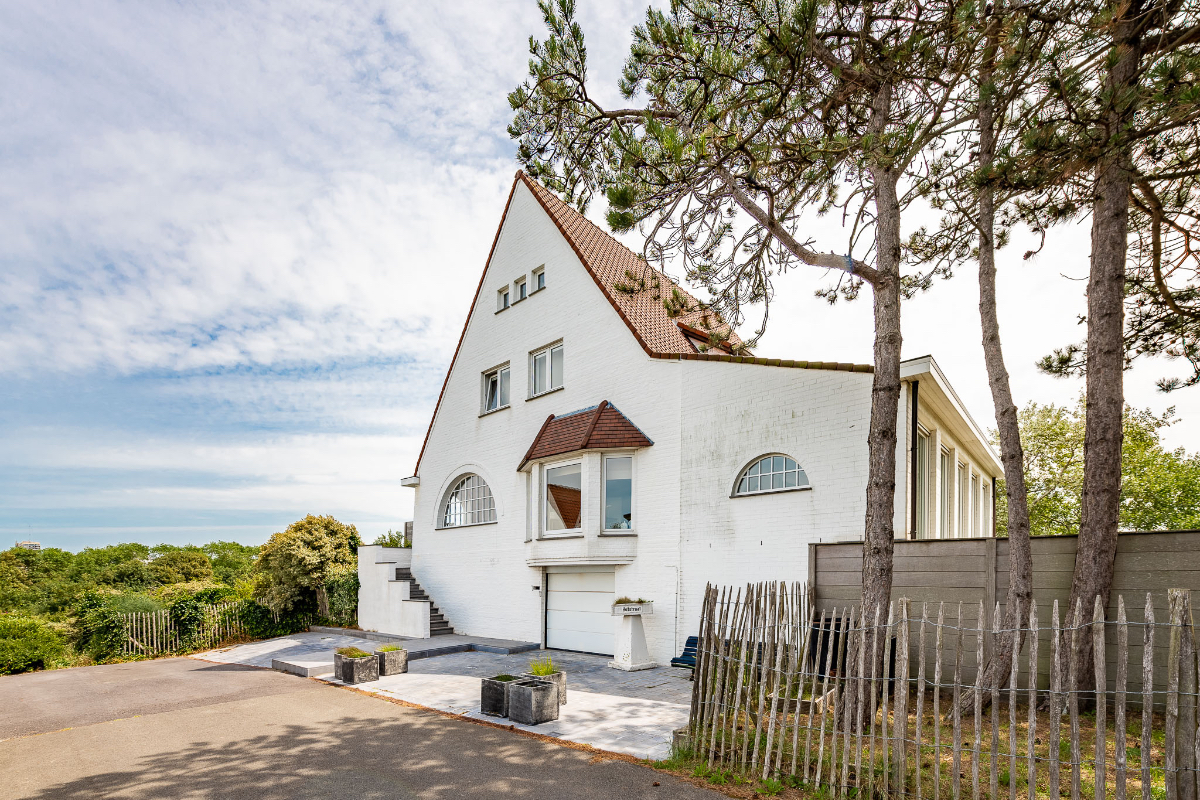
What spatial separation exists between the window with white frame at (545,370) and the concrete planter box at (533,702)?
752 cm

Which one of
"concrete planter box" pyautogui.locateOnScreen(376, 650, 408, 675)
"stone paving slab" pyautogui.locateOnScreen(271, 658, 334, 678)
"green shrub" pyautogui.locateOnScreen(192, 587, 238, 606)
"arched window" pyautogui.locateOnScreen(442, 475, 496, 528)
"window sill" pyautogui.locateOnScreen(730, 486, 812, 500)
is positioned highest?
"window sill" pyautogui.locateOnScreen(730, 486, 812, 500)

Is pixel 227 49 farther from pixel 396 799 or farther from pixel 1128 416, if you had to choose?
pixel 1128 416

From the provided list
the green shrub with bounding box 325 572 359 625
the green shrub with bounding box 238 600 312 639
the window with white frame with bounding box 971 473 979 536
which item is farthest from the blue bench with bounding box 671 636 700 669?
the green shrub with bounding box 238 600 312 639

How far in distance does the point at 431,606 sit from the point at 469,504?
2649mm

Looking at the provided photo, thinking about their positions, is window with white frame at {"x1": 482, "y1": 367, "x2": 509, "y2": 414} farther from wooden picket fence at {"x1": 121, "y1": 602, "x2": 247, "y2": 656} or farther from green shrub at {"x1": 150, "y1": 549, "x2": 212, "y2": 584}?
green shrub at {"x1": 150, "y1": 549, "x2": 212, "y2": 584}

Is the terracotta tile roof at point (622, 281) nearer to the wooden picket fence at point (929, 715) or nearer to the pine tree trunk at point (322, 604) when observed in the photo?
the wooden picket fence at point (929, 715)

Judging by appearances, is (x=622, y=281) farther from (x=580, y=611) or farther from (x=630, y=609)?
(x=580, y=611)

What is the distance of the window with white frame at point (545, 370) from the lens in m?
14.8

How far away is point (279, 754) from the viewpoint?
22.3ft

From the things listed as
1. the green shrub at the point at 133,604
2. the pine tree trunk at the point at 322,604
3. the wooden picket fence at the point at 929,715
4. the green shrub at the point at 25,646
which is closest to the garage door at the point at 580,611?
the wooden picket fence at the point at 929,715

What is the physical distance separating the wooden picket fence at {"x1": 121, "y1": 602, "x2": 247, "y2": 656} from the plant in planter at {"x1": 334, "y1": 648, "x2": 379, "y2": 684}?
319 inches

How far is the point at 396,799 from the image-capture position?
5402 millimetres

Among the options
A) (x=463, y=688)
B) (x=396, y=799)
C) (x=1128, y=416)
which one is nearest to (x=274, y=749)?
(x=396, y=799)

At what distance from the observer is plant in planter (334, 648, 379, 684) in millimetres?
10281
